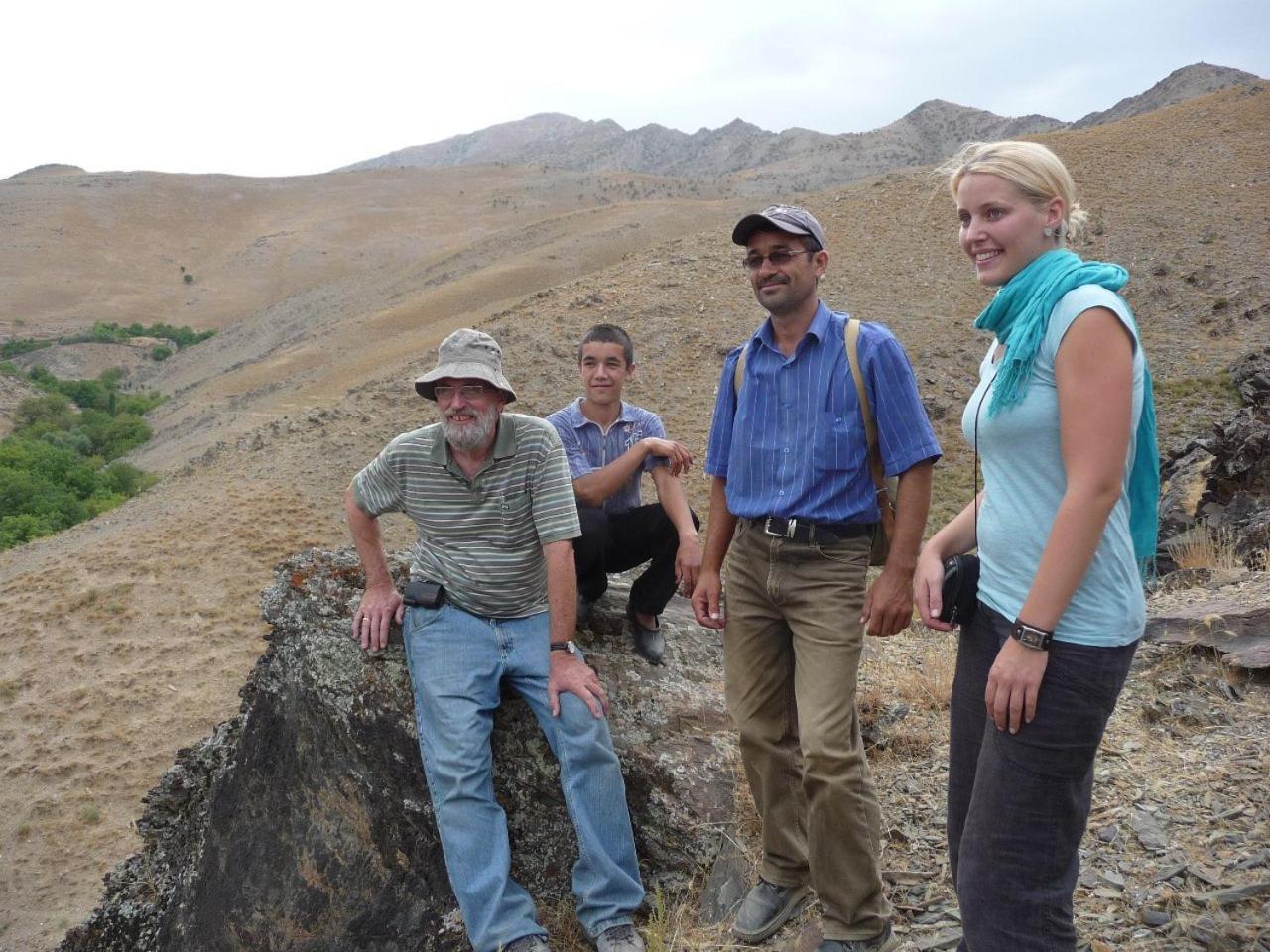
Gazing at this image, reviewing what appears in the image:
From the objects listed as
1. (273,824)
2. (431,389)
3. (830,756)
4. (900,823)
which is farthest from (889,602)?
(273,824)

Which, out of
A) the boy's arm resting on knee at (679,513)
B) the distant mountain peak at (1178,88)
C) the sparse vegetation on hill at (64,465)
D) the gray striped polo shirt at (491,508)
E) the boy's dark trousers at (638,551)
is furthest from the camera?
the distant mountain peak at (1178,88)

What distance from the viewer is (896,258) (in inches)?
912

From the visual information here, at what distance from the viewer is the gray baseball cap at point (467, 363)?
3.87 meters

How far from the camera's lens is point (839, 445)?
9.89 feet

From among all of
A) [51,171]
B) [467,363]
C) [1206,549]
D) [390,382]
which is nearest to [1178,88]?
[390,382]

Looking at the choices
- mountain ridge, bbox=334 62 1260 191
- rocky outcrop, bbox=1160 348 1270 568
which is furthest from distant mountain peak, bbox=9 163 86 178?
rocky outcrop, bbox=1160 348 1270 568

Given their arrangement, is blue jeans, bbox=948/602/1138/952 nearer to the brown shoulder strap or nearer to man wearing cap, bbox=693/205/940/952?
man wearing cap, bbox=693/205/940/952

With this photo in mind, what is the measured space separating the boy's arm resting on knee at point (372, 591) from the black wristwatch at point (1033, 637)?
2707mm

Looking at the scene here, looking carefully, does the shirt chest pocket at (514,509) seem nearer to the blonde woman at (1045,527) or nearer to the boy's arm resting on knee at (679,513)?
the boy's arm resting on knee at (679,513)

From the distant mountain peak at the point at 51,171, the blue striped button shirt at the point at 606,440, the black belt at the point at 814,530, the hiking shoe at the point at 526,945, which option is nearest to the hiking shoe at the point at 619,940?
the hiking shoe at the point at 526,945

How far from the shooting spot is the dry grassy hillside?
10797 millimetres

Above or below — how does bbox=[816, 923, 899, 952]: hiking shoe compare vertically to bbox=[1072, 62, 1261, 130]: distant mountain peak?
below

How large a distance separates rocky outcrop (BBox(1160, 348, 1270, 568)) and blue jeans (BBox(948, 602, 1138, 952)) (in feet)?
21.4

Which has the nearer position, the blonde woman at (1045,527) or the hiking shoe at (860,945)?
the blonde woman at (1045,527)
